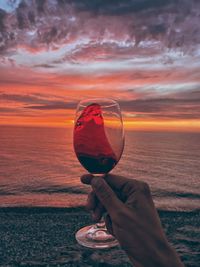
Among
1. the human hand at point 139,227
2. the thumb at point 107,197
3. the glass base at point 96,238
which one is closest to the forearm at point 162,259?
the human hand at point 139,227

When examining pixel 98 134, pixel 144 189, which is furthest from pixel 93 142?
pixel 144 189

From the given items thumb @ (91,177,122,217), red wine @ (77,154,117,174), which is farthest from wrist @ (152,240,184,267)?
red wine @ (77,154,117,174)

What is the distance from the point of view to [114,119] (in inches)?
118

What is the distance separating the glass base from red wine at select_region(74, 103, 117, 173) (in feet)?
4.75

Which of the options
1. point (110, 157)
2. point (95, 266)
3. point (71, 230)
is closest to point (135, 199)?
point (110, 157)

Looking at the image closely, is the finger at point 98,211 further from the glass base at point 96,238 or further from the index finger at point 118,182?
the glass base at point 96,238

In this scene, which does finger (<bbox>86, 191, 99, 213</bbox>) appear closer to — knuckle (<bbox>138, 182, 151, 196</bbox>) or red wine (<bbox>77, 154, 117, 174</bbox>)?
red wine (<bbox>77, 154, 117, 174</bbox>)

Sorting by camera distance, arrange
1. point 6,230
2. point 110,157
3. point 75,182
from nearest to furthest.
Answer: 1. point 110,157
2. point 6,230
3. point 75,182

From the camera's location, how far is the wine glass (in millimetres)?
2796

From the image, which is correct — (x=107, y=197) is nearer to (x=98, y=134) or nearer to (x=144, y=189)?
(x=144, y=189)

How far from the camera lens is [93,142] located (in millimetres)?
2777

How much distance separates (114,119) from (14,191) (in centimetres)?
1978

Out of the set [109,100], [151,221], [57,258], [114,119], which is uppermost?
[109,100]

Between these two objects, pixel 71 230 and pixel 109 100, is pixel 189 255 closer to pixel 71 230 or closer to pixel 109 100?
pixel 71 230
